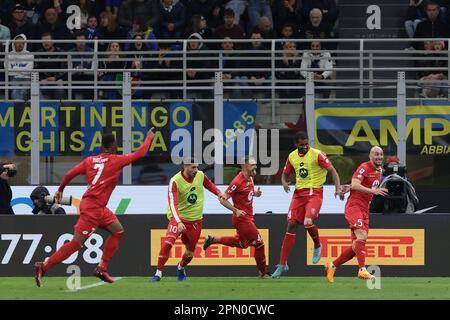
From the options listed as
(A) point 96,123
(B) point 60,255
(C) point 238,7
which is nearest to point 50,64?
(A) point 96,123

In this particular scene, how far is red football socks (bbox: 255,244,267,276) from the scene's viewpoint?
2170 cm

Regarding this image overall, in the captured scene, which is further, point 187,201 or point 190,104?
point 190,104

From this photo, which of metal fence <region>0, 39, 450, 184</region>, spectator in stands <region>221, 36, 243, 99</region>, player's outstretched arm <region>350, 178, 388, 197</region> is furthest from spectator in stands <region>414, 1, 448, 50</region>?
player's outstretched arm <region>350, 178, 388, 197</region>

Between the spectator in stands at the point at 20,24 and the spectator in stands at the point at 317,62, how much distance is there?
586 cm

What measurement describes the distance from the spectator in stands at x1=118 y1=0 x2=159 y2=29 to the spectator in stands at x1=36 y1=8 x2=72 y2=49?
1.30 m

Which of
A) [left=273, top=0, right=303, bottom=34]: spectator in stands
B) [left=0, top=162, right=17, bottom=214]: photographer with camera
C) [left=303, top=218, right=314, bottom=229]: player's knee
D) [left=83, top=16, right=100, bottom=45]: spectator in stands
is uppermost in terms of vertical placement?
[left=273, top=0, right=303, bottom=34]: spectator in stands

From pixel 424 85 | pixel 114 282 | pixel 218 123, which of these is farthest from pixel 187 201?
pixel 424 85

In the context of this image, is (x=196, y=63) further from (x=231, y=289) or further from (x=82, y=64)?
(x=231, y=289)

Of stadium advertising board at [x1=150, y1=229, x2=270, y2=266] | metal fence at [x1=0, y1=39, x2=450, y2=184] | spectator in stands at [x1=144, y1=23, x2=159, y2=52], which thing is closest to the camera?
stadium advertising board at [x1=150, y1=229, x2=270, y2=266]

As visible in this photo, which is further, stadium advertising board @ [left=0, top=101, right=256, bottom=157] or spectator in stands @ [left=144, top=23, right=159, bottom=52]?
spectator in stands @ [left=144, top=23, right=159, bottom=52]

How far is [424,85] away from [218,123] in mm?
4281

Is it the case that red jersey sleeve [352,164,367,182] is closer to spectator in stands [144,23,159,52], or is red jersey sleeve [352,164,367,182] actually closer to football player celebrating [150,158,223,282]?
football player celebrating [150,158,223,282]

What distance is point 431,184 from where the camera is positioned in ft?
82.2

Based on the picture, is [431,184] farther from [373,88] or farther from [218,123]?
[218,123]
